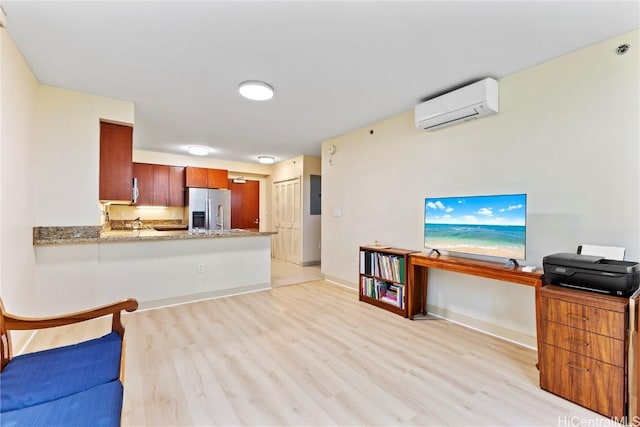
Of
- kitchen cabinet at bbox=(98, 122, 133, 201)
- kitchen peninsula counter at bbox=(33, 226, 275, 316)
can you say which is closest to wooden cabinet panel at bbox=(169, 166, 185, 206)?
kitchen peninsula counter at bbox=(33, 226, 275, 316)

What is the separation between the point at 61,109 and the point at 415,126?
12.8ft

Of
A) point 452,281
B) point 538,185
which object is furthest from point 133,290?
point 538,185

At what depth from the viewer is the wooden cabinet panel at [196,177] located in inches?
240

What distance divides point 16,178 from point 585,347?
4287 millimetres

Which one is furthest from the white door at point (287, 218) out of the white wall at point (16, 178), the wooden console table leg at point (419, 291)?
the white wall at point (16, 178)

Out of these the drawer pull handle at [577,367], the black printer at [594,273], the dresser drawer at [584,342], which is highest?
the black printer at [594,273]

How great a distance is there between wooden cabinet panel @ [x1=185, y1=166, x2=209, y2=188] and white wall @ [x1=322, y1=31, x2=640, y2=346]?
4.17 metres

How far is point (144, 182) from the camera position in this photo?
569 cm

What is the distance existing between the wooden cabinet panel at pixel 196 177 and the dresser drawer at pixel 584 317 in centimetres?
606

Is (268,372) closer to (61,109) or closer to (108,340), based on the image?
(108,340)

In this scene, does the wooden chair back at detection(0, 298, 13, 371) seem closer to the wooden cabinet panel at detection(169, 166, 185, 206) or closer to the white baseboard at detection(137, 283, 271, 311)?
the white baseboard at detection(137, 283, 271, 311)

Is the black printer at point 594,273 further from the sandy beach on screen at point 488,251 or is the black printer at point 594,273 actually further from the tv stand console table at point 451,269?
the sandy beach on screen at point 488,251

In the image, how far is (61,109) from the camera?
2.96 meters

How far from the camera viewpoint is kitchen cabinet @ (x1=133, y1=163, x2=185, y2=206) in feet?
18.6
